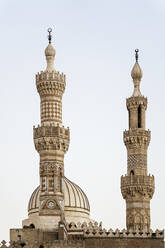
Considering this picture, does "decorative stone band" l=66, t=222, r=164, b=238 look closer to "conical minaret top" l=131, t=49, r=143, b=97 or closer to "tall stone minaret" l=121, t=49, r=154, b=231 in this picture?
"tall stone minaret" l=121, t=49, r=154, b=231

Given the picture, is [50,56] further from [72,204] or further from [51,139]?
[72,204]

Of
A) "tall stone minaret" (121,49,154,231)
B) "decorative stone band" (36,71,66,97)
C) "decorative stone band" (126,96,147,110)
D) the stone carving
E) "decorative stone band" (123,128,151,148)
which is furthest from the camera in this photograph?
"decorative stone band" (126,96,147,110)

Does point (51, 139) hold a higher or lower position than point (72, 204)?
higher

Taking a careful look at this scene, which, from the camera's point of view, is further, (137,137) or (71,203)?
(137,137)

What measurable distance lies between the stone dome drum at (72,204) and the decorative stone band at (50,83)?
621 centimetres

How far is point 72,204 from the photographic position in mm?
53500

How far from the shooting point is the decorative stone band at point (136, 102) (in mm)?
58625

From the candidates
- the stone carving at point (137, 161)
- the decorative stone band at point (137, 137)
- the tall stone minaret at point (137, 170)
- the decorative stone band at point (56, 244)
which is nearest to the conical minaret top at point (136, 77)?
the tall stone minaret at point (137, 170)

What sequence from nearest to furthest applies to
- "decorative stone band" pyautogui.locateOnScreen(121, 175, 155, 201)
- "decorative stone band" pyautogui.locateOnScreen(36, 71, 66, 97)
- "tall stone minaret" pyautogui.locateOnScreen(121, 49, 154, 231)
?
1. "decorative stone band" pyautogui.locateOnScreen(36, 71, 66, 97)
2. "tall stone minaret" pyautogui.locateOnScreen(121, 49, 154, 231)
3. "decorative stone band" pyautogui.locateOnScreen(121, 175, 155, 201)

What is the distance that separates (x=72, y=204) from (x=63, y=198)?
9.44 feet

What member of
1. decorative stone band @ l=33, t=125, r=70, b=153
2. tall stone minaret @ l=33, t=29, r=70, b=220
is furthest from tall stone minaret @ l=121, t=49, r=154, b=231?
decorative stone band @ l=33, t=125, r=70, b=153

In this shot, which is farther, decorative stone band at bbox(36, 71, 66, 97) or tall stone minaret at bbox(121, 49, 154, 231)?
tall stone minaret at bbox(121, 49, 154, 231)

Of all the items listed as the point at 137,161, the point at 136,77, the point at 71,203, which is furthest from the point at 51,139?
the point at 136,77

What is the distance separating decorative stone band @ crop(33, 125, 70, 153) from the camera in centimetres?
5069
